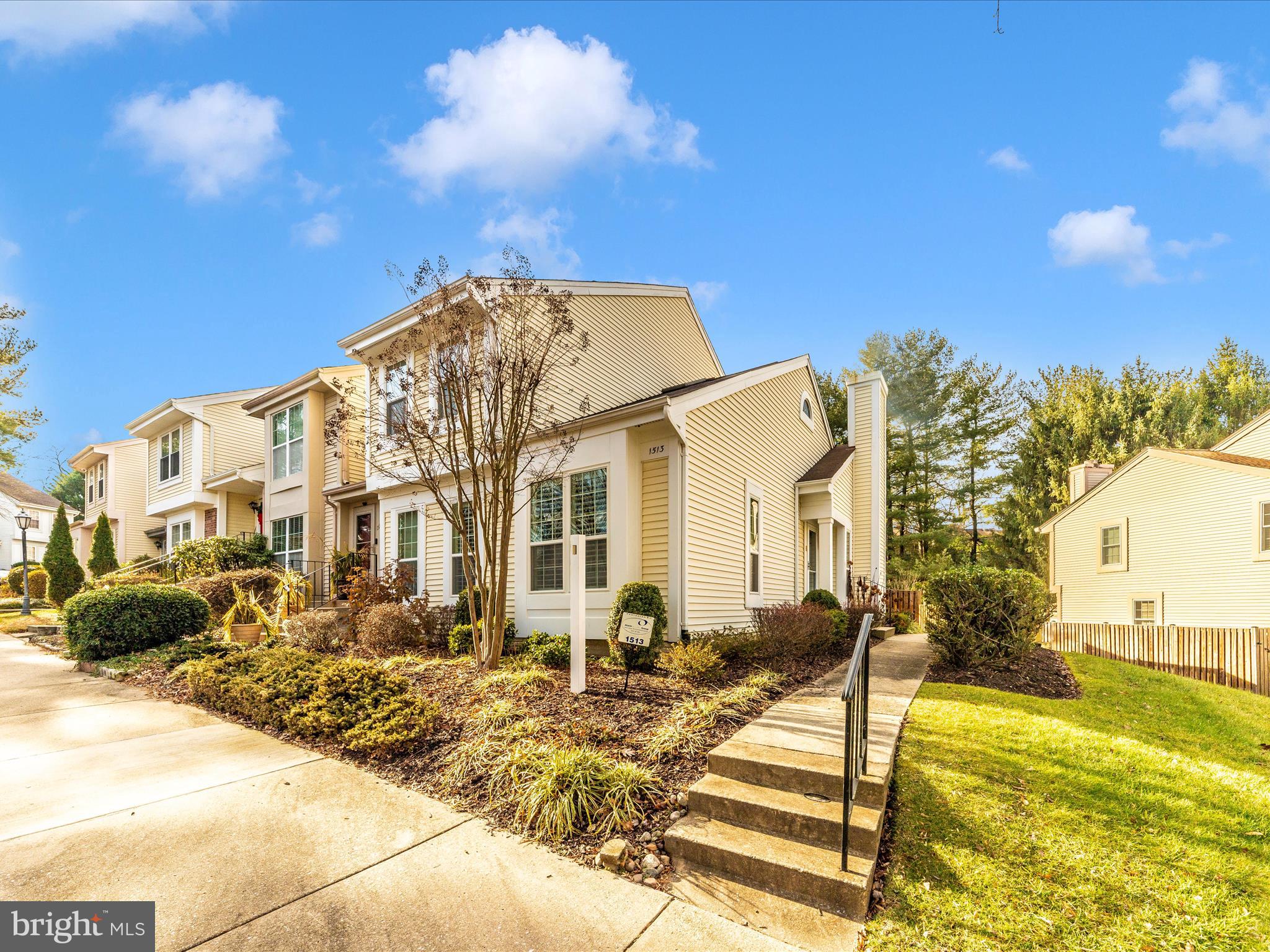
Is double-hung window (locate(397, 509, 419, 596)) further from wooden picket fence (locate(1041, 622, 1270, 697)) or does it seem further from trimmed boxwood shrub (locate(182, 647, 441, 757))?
wooden picket fence (locate(1041, 622, 1270, 697))

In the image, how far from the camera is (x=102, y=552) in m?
21.6

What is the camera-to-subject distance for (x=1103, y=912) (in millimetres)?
3324

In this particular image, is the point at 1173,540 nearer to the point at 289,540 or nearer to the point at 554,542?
the point at 554,542

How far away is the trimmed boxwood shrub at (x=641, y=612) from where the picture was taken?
7980 mm

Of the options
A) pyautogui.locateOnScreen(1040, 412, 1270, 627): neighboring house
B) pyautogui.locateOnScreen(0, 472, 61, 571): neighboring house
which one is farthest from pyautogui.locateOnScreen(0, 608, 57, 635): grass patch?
pyautogui.locateOnScreen(1040, 412, 1270, 627): neighboring house

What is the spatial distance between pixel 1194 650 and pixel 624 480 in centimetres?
1023

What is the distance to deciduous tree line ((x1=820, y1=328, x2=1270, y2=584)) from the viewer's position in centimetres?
2608

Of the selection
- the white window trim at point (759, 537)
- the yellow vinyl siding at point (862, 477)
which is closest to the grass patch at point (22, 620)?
the white window trim at point (759, 537)

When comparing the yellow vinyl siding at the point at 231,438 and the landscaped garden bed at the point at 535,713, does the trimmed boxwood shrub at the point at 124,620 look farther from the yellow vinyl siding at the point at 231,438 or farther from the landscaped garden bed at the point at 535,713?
the yellow vinyl siding at the point at 231,438

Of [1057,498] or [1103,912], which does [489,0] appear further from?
[1057,498]

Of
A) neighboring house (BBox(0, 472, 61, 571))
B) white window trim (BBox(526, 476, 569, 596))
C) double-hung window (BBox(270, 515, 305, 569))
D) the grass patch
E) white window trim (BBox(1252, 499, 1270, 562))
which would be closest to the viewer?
white window trim (BBox(526, 476, 569, 596))

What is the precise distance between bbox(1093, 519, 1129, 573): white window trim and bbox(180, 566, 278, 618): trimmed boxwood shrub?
2142 centimetres

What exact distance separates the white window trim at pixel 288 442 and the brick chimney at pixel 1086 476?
2304 centimetres

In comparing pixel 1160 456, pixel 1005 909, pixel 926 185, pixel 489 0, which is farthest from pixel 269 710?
pixel 1160 456
